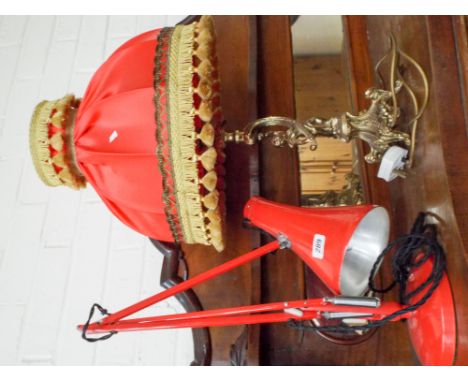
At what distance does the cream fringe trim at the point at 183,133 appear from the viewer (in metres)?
0.49

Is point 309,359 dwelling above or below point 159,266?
below

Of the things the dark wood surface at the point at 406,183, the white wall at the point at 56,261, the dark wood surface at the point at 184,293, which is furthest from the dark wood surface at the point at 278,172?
the white wall at the point at 56,261

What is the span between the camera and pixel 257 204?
596 millimetres

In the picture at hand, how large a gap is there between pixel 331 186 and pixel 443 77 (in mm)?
272

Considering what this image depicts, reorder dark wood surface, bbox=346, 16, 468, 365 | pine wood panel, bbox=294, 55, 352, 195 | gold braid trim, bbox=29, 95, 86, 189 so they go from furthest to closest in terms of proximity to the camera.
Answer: pine wood panel, bbox=294, 55, 352, 195, gold braid trim, bbox=29, 95, 86, 189, dark wood surface, bbox=346, 16, 468, 365

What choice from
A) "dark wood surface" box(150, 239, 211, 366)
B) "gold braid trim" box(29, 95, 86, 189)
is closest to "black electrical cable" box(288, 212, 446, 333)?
"dark wood surface" box(150, 239, 211, 366)

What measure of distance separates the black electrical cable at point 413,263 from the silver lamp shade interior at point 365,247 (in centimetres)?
1

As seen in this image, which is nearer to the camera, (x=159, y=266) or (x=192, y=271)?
(x=192, y=271)

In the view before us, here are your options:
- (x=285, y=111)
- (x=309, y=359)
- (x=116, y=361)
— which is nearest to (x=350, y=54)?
(x=285, y=111)

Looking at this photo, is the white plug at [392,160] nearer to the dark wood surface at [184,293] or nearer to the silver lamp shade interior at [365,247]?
the silver lamp shade interior at [365,247]

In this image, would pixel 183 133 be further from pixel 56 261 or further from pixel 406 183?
pixel 56 261

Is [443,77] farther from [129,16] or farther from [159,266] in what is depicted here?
[129,16]

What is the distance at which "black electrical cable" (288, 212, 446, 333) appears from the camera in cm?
47

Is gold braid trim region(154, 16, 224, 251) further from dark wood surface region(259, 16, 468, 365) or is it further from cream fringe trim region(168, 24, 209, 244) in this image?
dark wood surface region(259, 16, 468, 365)
